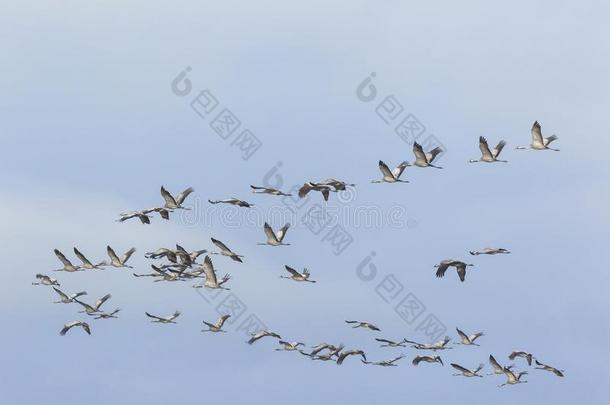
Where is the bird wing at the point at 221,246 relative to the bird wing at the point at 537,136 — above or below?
above

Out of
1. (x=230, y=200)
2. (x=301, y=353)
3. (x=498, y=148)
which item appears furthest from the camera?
(x=301, y=353)

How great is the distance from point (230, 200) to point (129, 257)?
15.7 metres

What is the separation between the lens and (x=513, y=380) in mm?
105875

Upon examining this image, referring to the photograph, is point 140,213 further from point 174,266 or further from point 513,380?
point 513,380

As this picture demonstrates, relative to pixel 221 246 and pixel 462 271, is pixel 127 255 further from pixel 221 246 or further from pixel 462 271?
pixel 462 271

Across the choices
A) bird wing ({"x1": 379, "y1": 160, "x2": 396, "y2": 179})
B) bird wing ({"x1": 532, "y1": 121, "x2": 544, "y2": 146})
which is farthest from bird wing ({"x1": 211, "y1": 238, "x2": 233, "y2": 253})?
bird wing ({"x1": 532, "y1": 121, "x2": 544, "y2": 146})

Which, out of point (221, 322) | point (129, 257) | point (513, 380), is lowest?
point (513, 380)

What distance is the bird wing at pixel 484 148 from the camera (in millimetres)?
90963

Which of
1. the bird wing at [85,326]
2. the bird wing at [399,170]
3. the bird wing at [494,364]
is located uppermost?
the bird wing at [85,326]

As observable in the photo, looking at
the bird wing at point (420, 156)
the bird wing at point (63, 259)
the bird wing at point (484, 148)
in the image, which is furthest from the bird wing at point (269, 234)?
the bird wing at point (63, 259)

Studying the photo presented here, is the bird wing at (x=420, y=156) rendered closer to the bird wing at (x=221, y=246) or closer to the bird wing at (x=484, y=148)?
the bird wing at (x=484, y=148)

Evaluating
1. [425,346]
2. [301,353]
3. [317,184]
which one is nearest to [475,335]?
[425,346]

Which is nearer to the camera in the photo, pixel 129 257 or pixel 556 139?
pixel 556 139

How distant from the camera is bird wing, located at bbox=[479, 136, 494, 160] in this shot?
9096cm
